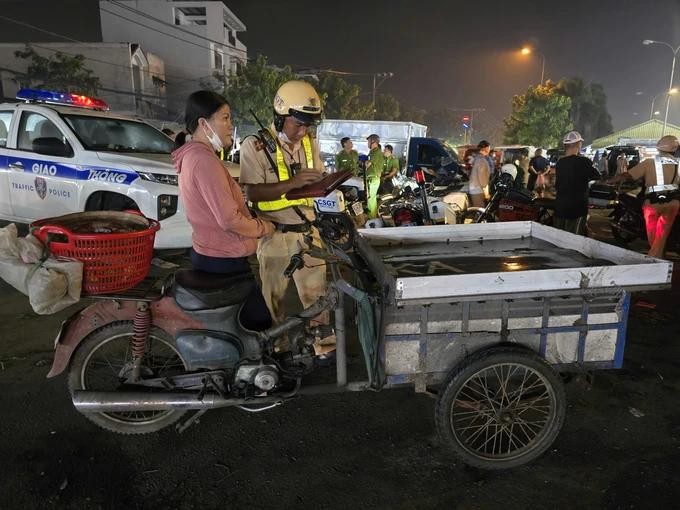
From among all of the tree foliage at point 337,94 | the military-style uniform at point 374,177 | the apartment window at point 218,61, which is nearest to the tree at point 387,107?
the tree foliage at point 337,94

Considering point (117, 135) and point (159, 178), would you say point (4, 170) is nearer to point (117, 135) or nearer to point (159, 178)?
point (117, 135)

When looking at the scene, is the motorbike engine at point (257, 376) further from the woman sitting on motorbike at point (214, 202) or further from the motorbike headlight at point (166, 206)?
the motorbike headlight at point (166, 206)

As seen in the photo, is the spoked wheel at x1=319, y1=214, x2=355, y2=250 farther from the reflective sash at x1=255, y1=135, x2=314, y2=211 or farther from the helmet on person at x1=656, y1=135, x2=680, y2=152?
the helmet on person at x1=656, y1=135, x2=680, y2=152

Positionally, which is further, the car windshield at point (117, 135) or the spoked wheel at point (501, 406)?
the car windshield at point (117, 135)

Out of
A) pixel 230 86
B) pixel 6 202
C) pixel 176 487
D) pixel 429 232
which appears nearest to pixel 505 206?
pixel 429 232

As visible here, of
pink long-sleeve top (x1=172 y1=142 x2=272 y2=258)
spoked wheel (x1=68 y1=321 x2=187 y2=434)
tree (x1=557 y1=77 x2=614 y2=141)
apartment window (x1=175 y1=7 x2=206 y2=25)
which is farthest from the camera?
tree (x1=557 y1=77 x2=614 y2=141)

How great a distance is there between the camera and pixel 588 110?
6350 cm

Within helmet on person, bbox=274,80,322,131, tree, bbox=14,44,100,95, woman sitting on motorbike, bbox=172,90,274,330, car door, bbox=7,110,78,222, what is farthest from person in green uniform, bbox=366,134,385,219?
tree, bbox=14,44,100,95

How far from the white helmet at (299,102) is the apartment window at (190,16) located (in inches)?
2060

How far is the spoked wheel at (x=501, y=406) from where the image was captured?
231 cm

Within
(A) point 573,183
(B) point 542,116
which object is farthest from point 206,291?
(B) point 542,116

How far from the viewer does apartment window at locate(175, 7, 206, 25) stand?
4791 cm

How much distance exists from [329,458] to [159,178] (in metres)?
4.30

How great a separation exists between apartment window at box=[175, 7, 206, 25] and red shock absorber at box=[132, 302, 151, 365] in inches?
2091
